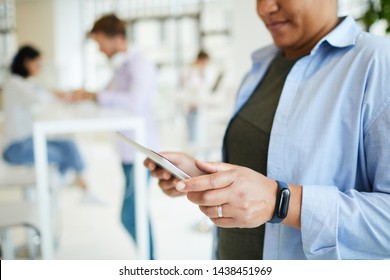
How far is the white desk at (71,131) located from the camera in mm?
1414

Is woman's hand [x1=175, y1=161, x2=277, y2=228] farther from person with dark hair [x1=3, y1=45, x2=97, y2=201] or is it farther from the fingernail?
person with dark hair [x1=3, y1=45, x2=97, y2=201]

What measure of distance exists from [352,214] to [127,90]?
Result: 5.38ft

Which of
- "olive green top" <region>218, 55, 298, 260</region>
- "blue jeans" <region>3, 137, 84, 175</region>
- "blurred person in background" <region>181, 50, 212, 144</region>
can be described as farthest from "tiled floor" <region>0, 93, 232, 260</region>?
"olive green top" <region>218, 55, 298, 260</region>

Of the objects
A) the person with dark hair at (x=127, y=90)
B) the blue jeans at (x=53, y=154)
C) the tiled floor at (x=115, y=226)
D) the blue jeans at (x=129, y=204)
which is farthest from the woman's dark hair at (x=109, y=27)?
the tiled floor at (x=115, y=226)

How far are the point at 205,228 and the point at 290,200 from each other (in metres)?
2.09

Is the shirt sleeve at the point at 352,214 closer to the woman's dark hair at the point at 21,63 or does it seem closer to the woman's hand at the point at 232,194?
the woman's hand at the point at 232,194

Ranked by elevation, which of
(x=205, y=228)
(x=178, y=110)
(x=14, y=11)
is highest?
(x=14, y=11)

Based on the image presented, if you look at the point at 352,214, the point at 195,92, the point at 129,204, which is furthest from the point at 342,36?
the point at 195,92

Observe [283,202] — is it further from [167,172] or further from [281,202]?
[167,172]

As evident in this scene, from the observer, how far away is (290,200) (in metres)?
0.58

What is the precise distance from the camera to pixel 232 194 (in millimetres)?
529

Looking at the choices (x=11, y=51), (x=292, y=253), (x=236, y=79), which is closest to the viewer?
(x=292, y=253)
